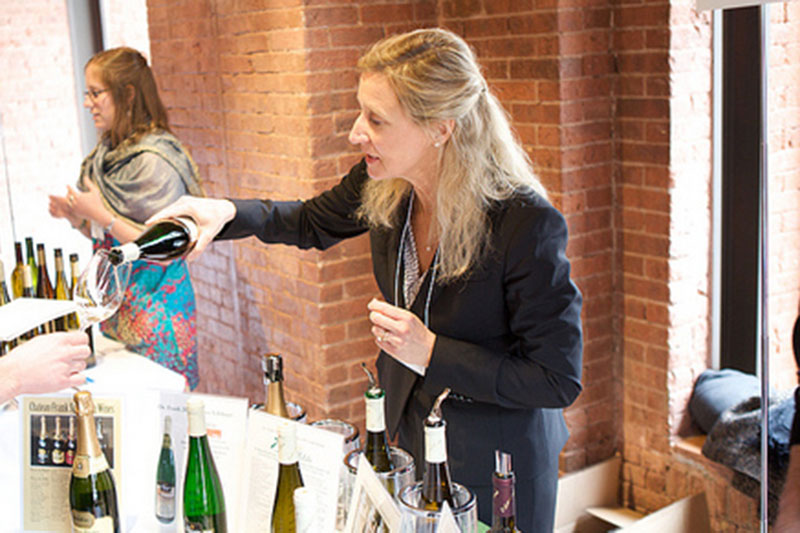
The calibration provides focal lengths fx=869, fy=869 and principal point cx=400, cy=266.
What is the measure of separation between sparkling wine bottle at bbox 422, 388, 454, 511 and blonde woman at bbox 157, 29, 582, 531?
458 mm

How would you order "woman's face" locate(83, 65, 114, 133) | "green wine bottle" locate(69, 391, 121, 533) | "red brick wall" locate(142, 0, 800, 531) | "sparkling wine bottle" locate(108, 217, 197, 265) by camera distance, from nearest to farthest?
"green wine bottle" locate(69, 391, 121, 533) → "sparkling wine bottle" locate(108, 217, 197, 265) → "red brick wall" locate(142, 0, 800, 531) → "woman's face" locate(83, 65, 114, 133)

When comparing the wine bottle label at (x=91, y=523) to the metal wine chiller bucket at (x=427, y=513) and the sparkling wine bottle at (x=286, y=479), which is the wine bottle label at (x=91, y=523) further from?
the metal wine chiller bucket at (x=427, y=513)

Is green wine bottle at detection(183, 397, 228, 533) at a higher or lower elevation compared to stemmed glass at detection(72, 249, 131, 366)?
lower

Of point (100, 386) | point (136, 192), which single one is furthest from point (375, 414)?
point (136, 192)

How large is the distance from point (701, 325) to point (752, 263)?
0.89ft

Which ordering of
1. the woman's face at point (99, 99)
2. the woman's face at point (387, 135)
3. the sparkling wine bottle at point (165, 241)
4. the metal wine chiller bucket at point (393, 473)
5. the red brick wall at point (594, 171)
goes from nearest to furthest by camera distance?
the metal wine chiller bucket at point (393, 473) → the sparkling wine bottle at point (165, 241) → the woman's face at point (387, 135) → the red brick wall at point (594, 171) → the woman's face at point (99, 99)

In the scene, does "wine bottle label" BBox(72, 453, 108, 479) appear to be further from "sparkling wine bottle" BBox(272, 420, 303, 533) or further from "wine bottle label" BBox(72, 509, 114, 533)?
"sparkling wine bottle" BBox(272, 420, 303, 533)

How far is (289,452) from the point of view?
115 cm

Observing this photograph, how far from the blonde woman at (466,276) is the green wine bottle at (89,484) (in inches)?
21.0

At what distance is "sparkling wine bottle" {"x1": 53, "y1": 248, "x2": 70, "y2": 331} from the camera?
2461 mm

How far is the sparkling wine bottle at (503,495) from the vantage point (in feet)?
3.62

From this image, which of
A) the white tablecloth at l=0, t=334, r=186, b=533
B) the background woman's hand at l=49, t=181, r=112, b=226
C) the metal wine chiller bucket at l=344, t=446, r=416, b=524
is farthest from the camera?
the background woman's hand at l=49, t=181, r=112, b=226

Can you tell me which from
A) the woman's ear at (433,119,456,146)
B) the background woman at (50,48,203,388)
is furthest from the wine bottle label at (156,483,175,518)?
the background woman at (50,48,203,388)

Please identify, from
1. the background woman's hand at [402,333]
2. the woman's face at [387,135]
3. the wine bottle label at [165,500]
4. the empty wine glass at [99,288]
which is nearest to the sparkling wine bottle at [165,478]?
the wine bottle label at [165,500]
